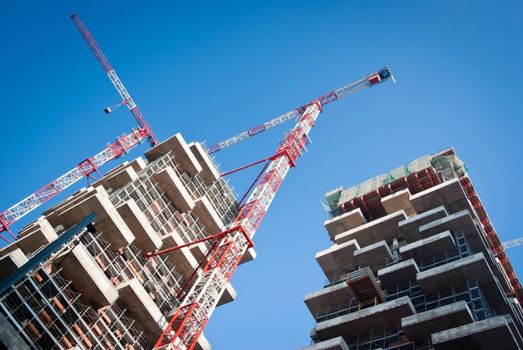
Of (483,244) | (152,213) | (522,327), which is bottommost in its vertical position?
(522,327)

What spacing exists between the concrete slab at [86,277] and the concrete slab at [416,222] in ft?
99.0

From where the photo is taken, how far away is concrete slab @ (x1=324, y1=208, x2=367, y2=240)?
6219 centimetres

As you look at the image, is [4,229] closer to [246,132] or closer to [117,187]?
[117,187]

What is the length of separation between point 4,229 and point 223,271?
99.9ft

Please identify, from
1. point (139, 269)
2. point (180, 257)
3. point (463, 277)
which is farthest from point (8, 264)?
point (463, 277)

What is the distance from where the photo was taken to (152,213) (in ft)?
147

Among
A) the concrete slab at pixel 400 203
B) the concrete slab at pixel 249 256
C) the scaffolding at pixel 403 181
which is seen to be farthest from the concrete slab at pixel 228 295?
the scaffolding at pixel 403 181

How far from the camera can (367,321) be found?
4466cm

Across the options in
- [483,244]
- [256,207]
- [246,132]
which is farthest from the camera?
[246,132]

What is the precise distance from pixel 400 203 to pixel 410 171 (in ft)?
21.9

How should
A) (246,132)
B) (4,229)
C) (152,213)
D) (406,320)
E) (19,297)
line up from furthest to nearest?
(246,132)
(4,229)
(152,213)
(406,320)
(19,297)

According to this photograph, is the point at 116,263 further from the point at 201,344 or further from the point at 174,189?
the point at 174,189

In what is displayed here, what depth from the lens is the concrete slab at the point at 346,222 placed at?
62.2 metres

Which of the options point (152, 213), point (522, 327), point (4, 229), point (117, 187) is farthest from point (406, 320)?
point (4, 229)
